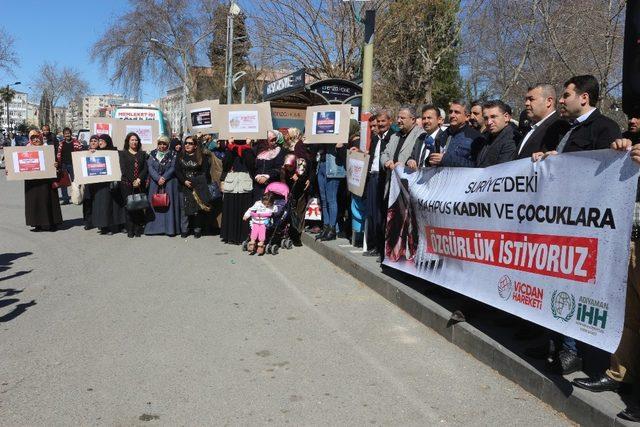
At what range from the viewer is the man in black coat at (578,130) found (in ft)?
12.1

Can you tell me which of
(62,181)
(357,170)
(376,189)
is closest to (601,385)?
(376,189)

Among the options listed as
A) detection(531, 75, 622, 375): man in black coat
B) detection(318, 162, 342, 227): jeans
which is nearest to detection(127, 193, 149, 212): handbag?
detection(318, 162, 342, 227): jeans

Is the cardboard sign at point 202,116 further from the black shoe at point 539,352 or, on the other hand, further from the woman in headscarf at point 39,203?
the black shoe at point 539,352

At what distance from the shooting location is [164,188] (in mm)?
10273

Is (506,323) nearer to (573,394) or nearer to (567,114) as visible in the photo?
(573,394)

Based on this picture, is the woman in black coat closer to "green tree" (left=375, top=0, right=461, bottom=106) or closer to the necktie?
the necktie

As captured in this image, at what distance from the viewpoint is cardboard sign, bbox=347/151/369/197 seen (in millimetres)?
7777

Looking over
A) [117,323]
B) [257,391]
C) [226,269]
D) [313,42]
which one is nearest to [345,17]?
[313,42]

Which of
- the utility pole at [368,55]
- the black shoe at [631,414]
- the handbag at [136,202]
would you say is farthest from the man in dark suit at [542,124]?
the handbag at [136,202]

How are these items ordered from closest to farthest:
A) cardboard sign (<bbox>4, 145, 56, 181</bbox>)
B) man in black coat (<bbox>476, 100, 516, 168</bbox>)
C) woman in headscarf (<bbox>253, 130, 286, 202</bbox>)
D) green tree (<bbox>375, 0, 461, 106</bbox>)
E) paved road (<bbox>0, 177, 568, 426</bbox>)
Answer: paved road (<bbox>0, 177, 568, 426</bbox>), man in black coat (<bbox>476, 100, 516, 168</bbox>), woman in headscarf (<bbox>253, 130, 286, 202</bbox>), cardboard sign (<bbox>4, 145, 56, 181</bbox>), green tree (<bbox>375, 0, 461, 106</bbox>)

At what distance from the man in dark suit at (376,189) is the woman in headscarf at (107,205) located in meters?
5.22

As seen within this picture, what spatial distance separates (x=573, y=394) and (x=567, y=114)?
1.97 meters

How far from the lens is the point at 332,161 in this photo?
9.04m

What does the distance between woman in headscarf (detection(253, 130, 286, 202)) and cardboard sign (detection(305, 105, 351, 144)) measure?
0.62 m
